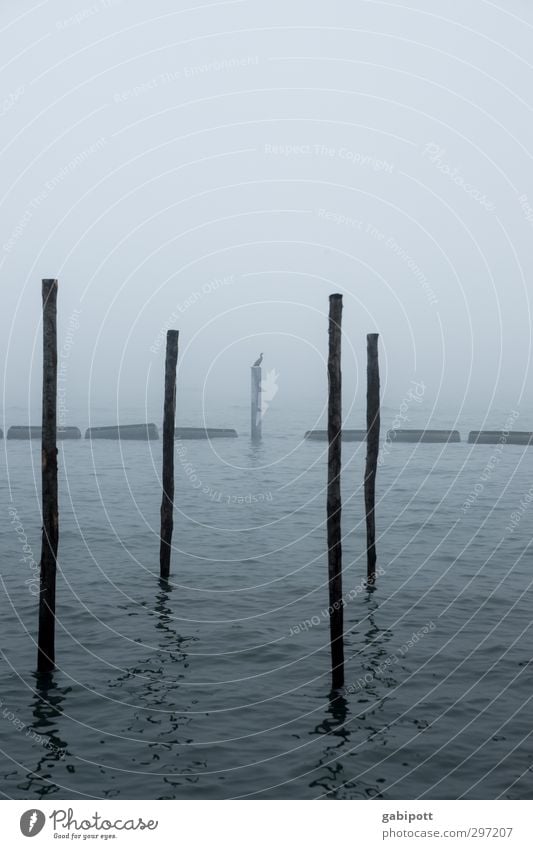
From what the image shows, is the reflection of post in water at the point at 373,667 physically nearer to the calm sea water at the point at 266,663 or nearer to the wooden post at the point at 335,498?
the calm sea water at the point at 266,663

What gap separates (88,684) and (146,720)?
1.45 m

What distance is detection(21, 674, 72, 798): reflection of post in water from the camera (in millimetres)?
8828

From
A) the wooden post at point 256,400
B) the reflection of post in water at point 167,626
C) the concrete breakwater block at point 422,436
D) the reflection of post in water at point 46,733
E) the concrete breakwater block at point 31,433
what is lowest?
the reflection of post in water at point 46,733

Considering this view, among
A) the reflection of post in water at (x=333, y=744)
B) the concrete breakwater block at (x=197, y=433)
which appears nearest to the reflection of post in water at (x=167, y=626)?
the reflection of post in water at (x=333, y=744)

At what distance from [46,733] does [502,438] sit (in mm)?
48355

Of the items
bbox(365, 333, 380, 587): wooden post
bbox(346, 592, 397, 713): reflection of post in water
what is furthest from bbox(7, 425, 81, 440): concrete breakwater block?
bbox(346, 592, 397, 713): reflection of post in water

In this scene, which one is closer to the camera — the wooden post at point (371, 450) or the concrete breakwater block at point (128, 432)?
the wooden post at point (371, 450)

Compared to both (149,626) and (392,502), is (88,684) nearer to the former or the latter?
(149,626)

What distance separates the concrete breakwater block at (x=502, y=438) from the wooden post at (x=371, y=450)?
38.2 metres

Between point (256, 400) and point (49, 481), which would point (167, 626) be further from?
point (256, 400)

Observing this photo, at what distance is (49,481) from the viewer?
11.7m

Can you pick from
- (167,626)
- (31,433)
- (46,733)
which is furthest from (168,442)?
(31,433)
